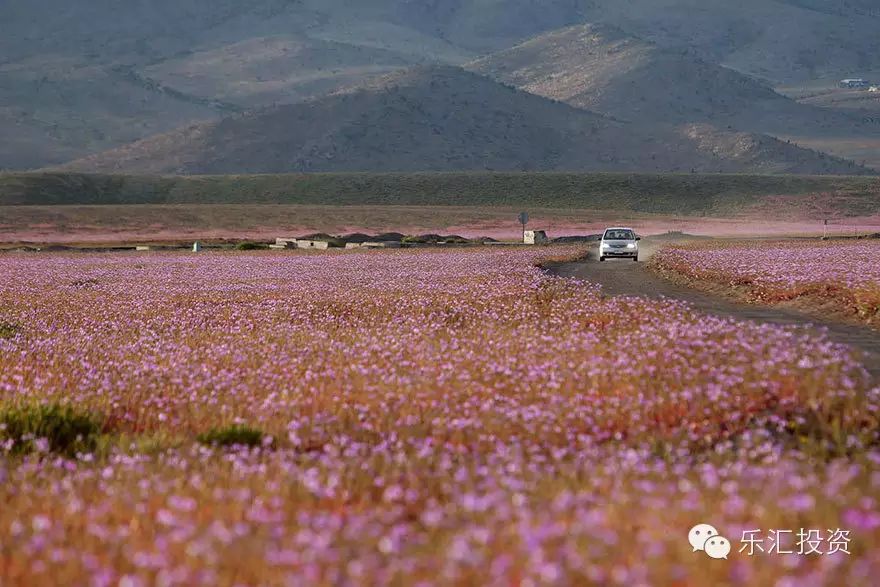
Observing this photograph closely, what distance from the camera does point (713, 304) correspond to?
25.5m

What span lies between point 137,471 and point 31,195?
641 feet

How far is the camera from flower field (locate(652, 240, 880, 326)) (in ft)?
77.2

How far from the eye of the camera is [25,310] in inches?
909

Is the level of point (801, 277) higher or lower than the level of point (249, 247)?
higher

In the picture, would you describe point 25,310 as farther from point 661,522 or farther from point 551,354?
point 661,522

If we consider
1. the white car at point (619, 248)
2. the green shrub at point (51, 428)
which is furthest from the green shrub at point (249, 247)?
the green shrub at point (51, 428)

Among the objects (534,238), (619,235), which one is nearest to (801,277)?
(619,235)

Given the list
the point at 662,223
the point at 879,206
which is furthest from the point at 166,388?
the point at 879,206

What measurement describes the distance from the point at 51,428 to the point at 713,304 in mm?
18605

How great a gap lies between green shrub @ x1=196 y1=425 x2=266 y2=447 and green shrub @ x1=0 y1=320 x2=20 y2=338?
951 centimetres

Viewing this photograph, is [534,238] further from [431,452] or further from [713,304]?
[431,452]

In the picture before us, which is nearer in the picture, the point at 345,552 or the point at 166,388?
the point at 345,552

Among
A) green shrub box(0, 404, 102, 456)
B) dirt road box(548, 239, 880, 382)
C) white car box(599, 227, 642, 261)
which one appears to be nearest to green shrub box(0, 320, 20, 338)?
green shrub box(0, 404, 102, 456)

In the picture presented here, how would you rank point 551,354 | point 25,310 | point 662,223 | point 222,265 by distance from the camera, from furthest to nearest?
point 662,223
point 222,265
point 25,310
point 551,354
